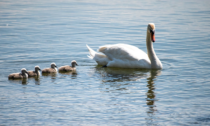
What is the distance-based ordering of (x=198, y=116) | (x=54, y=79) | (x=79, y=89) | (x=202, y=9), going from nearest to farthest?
(x=198, y=116) < (x=79, y=89) < (x=54, y=79) < (x=202, y=9)

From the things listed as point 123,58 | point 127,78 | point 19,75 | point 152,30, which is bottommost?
point 127,78

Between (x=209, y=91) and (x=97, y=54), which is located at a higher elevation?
(x=97, y=54)

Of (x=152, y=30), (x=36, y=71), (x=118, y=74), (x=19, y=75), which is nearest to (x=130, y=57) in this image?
(x=118, y=74)

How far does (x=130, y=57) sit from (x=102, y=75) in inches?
49.9

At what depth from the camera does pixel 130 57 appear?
44.4 feet

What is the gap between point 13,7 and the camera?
31531mm

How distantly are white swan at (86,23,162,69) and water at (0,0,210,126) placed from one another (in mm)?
250

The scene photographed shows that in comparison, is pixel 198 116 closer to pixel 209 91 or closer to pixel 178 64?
pixel 209 91

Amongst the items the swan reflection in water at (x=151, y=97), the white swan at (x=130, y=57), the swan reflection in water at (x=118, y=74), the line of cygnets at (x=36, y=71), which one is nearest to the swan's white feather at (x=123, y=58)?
the white swan at (x=130, y=57)

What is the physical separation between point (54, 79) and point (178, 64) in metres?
4.64

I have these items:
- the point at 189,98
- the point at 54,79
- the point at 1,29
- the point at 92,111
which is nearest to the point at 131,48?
the point at 54,79

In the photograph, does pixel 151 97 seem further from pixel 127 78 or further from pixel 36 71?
pixel 36 71

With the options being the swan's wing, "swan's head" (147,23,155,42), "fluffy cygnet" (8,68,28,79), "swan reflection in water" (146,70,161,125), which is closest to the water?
"swan reflection in water" (146,70,161,125)

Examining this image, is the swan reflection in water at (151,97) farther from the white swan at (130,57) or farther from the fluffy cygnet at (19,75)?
the fluffy cygnet at (19,75)
